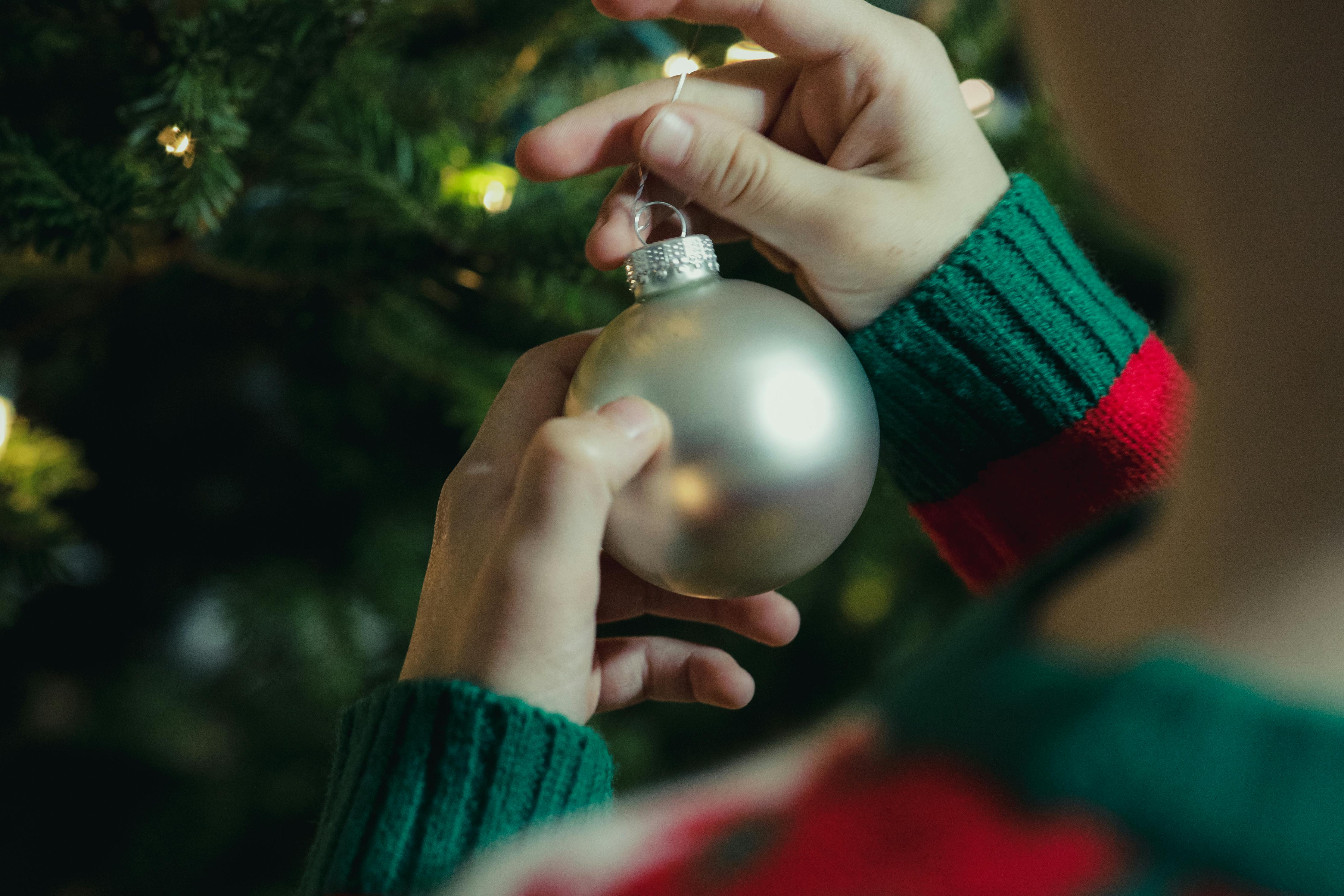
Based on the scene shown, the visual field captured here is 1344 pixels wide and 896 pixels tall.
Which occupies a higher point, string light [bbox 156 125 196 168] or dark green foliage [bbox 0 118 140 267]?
string light [bbox 156 125 196 168]

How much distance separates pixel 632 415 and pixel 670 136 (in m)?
0.17

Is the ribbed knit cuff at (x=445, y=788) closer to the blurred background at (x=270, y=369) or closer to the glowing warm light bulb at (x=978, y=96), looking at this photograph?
the blurred background at (x=270, y=369)

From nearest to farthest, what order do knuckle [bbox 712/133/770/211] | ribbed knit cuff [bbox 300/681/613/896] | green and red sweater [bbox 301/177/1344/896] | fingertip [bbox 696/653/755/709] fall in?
green and red sweater [bbox 301/177/1344/896], ribbed knit cuff [bbox 300/681/613/896], knuckle [bbox 712/133/770/211], fingertip [bbox 696/653/755/709]

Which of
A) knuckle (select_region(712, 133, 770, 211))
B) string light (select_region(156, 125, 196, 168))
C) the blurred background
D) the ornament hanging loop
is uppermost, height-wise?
knuckle (select_region(712, 133, 770, 211))

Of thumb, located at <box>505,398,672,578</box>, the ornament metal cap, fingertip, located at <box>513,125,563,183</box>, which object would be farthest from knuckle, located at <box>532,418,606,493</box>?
fingertip, located at <box>513,125,563,183</box>

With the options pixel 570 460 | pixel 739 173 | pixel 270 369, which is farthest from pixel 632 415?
pixel 270 369

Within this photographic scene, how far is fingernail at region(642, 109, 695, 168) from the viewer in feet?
1.48

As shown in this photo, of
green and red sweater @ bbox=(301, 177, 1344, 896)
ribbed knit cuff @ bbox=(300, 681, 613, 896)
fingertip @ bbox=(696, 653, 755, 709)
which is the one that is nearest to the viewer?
green and red sweater @ bbox=(301, 177, 1344, 896)

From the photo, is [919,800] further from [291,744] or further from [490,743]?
[291,744]

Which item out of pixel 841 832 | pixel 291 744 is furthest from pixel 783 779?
pixel 291 744

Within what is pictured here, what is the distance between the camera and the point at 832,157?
524 millimetres

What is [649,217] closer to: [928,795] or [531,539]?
[531,539]

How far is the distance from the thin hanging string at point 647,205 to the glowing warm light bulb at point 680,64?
0.15 ft

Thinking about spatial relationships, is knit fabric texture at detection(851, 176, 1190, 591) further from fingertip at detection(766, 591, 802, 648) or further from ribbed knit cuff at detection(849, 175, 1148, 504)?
fingertip at detection(766, 591, 802, 648)
